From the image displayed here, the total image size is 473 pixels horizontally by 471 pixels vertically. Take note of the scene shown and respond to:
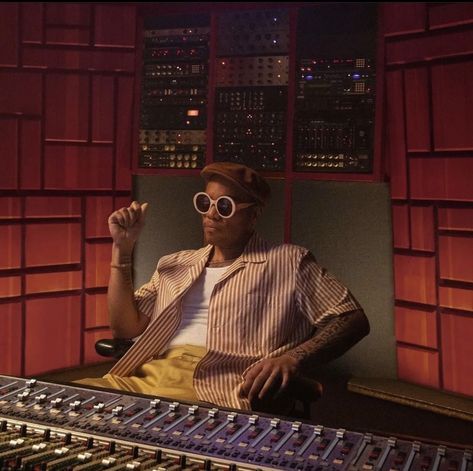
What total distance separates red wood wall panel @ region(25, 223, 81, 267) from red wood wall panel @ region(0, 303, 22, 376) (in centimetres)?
28

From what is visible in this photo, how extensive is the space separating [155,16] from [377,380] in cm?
241

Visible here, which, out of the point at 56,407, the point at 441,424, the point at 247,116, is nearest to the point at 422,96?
the point at 247,116

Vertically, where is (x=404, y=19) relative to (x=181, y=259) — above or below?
above

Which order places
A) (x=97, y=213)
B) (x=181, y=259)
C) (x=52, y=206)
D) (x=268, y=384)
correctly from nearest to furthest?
(x=268, y=384) → (x=181, y=259) → (x=52, y=206) → (x=97, y=213)

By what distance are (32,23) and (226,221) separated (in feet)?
7.49

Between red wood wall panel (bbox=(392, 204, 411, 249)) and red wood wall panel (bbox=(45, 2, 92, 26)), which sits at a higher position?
red wood wall panel (bbox=(45, 2, 92, 26))

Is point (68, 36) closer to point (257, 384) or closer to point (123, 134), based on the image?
point (123, 134)

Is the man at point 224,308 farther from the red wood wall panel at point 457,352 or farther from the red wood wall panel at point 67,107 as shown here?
the red wood wall panel at point 67,107

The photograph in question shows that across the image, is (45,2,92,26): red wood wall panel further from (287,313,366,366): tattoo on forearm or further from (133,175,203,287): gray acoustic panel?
(287,313,366,366): tattoo on forearm

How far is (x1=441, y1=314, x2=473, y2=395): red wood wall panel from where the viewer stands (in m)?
3.62

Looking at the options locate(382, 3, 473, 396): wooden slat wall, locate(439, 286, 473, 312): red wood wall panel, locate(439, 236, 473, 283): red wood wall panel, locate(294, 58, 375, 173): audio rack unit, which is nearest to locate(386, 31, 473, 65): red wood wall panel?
locate(382, 3, 473, 396): wooden slat wall

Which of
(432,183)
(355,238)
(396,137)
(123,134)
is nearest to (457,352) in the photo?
(355,238)

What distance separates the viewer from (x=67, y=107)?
418 cm

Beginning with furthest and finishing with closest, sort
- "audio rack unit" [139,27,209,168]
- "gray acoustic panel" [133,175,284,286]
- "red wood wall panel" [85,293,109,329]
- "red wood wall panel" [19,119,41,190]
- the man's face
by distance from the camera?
"red wood wall panel" [85,293,109,329]
"red wood wall panel" [19,119,41,190]
"gray acoustic panel" [133,175,284,286]
"audio rack unit" [139,27,209,168]
the man's face
